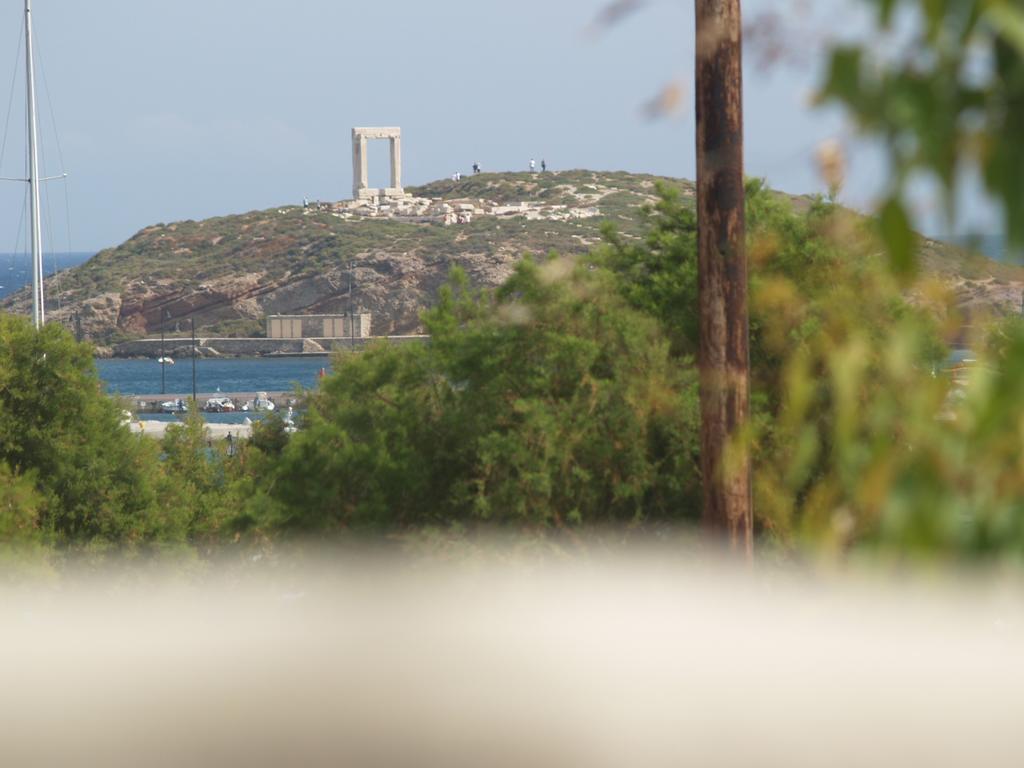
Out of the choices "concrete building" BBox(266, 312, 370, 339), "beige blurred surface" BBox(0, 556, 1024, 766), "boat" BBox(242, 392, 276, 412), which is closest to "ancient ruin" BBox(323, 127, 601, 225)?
"concrete building" BBox(266, 312, 370, 339)

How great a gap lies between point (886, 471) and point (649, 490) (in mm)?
10650

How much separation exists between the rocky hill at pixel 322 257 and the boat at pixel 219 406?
20021 millimetres

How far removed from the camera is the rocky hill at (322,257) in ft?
356

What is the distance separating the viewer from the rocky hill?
4269 inches

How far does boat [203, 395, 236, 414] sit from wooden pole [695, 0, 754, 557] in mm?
78186

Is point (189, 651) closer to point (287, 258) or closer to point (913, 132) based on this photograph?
point (913, 132)

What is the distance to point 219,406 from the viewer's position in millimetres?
85438

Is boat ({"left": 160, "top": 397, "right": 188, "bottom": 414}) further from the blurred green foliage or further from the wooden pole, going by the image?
the blurred green foliage

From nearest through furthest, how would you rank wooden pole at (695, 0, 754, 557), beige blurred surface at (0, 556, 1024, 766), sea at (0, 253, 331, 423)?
beige blurred surface at (0, 556, 1024, 766)
wooden pole at (695, 0, 754, 557)
sea at (0, 253, 331, 423)

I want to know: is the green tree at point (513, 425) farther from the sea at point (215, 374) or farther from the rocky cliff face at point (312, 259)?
the sea at point (215, 374)

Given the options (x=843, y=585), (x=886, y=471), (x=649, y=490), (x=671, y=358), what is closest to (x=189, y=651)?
(x=843, y=585)

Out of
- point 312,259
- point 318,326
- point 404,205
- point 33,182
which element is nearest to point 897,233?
point 33,182

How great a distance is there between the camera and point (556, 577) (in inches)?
420

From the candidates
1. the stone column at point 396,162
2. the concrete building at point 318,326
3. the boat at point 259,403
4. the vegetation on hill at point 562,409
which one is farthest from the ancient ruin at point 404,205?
the vegetation on hill at point 562,409
